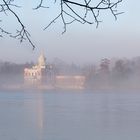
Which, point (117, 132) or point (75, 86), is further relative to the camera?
point (75, 86)

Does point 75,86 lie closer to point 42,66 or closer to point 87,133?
point 42,66

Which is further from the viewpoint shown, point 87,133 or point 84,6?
point 87,133

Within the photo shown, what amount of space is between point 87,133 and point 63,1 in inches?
425

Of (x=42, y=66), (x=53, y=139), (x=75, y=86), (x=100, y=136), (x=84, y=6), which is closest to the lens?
(x=84, y=6)

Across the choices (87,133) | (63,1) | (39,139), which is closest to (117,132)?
(87,133)

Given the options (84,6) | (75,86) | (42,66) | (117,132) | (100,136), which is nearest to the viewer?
(84,6)

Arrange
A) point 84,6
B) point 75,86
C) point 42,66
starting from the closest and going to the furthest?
point 84,6
point 42,66
point 75,86

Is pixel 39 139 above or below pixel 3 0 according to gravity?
below

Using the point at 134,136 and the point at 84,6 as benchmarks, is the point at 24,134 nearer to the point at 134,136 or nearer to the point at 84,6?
the point at 134,136

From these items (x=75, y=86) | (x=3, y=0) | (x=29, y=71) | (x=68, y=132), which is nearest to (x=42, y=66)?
(x=29, y=71)

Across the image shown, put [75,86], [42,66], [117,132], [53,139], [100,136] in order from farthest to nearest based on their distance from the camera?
[75,86] → [42,66] → [117,132] → [100,136] → [53,139]

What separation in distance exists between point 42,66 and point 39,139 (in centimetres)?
4463

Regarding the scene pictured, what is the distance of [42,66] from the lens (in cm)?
5525

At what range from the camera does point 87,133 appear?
38.4 feet
